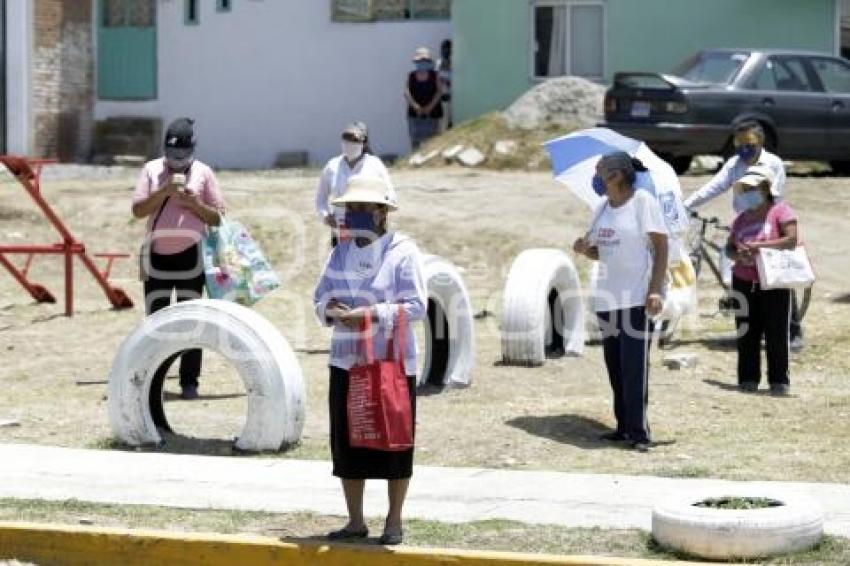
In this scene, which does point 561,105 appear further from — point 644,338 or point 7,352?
point 644,338

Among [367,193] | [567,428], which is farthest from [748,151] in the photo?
[367,193]

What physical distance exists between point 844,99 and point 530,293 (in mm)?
11849

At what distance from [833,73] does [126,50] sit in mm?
12167

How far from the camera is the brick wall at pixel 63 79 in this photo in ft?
101

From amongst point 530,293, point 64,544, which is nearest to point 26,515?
point 64,544

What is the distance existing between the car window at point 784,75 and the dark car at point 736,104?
0.01 metres

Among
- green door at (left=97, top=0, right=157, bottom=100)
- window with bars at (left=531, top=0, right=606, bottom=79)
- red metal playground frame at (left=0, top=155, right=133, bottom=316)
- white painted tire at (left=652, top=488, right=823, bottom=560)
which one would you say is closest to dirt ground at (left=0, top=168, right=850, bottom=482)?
red metal playground frame at (left=0, top=155, right=133, bottom=316)

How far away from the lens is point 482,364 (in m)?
14.9

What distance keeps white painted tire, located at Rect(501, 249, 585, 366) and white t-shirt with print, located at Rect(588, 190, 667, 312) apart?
3.05m

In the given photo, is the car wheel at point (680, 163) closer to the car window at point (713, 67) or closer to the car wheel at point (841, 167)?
the car window at point (713, 67)

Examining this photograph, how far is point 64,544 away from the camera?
8750 mm

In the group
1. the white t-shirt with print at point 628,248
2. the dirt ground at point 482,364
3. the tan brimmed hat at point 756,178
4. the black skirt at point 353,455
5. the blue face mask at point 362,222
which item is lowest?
the dirt ground at point 482,364

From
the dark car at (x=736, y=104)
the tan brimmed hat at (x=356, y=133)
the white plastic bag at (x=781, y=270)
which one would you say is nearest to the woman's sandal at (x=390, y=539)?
the white plastic bag at (x=781, y=270)

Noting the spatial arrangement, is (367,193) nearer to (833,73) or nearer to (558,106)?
(833,73)
